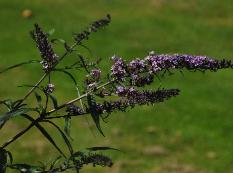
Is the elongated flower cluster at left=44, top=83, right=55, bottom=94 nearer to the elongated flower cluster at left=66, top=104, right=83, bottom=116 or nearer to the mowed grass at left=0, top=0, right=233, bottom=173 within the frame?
the elongated flower cluster at left=66, top=104, right=83, bottom=116

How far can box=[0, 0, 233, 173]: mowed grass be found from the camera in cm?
1338

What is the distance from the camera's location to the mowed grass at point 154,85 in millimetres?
13383

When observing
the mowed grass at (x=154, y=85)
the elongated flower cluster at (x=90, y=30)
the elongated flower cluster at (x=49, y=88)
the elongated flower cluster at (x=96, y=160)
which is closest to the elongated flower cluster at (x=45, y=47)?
the elongated flower cluster at (x=49, y=88)

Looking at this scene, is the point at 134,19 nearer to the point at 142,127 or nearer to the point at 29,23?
the point at 29,23

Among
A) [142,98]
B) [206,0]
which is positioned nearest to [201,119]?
[206,0]

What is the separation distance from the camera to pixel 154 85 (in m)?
16.6

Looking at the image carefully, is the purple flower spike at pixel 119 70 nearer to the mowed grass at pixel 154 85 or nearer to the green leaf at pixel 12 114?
the green leaf at pixel 12 114

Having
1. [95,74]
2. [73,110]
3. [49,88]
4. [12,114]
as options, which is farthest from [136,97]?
[12,114]

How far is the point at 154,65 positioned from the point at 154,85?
1216cm

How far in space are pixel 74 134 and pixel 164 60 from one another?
9.89 metres

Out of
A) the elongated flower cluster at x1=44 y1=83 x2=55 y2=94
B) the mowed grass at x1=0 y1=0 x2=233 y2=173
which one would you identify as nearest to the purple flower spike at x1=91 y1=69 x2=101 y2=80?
the elongated flower cluster at x1=44 y1=83 x2=55 y2=94

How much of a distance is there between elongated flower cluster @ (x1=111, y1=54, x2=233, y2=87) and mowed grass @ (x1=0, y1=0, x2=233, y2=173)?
824 cm

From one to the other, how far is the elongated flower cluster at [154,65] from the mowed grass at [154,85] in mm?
8242

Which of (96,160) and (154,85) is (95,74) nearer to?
(96,160)
